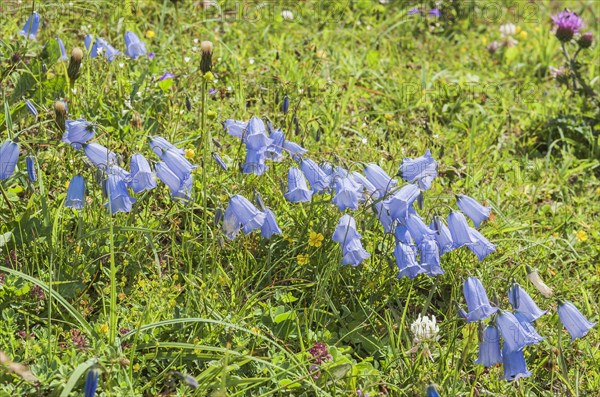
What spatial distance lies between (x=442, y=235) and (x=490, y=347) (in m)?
0.46

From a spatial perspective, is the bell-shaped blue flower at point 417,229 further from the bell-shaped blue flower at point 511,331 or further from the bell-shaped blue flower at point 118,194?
the bell-shaped blue flower at point 118,194

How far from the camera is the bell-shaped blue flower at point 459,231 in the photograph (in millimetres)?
3037

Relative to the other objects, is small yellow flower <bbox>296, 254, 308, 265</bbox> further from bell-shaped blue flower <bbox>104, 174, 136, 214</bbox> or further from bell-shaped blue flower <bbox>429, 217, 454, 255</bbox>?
bell-shaped blue flower <bbox>104, 174, 136, 214</bbox>

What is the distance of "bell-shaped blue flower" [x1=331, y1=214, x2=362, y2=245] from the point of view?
9.95 ft

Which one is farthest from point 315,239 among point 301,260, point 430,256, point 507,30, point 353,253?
point 507,30

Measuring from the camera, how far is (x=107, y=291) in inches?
117

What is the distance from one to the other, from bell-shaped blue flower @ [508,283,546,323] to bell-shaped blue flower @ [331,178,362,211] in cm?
65

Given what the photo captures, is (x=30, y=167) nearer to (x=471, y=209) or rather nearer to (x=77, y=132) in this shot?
(x=77, y=132)

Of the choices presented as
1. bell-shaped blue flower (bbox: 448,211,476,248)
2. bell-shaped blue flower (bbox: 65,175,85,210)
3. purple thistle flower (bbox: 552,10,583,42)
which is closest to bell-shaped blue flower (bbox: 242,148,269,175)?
bell-shaped blue flower (bbox: 65,175,85,210)

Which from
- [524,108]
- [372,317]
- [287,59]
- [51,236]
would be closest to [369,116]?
[287,59]

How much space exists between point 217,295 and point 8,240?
801 millimetres

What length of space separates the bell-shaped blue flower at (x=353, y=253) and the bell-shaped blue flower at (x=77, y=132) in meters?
1.04

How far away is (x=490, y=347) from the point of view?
279cm

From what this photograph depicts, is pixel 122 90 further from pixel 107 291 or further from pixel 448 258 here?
pixel 448 258
